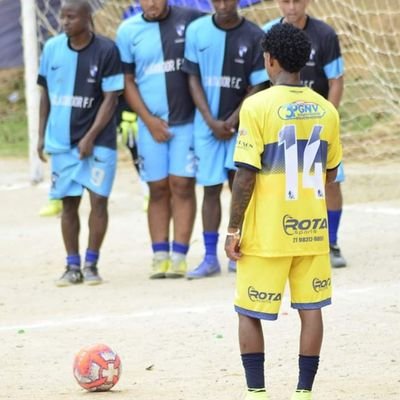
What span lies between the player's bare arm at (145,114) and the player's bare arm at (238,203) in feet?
11.8

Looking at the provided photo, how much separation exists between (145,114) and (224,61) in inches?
26.1

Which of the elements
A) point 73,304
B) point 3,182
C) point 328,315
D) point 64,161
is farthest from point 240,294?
point 3,182

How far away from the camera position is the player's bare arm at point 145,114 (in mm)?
9039

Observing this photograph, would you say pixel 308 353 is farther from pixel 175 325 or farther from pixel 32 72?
pixel 32 72

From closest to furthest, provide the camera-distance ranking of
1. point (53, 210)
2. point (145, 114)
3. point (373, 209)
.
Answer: point (145, 114) < point (373, 209) < point (53, 210)

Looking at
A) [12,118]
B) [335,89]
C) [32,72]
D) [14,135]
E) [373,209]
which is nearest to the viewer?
[335,89]

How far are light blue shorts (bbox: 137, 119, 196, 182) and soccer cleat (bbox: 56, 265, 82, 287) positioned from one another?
0.80m

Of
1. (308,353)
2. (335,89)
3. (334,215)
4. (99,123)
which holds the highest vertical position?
(335,89)

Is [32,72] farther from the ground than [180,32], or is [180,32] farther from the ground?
[180,32]

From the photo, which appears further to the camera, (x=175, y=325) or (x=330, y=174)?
(x=175, y=325)

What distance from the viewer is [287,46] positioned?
18.0 ft

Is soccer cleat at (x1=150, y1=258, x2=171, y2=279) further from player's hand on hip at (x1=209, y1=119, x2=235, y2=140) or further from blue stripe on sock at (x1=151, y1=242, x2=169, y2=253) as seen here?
player's hand on hip at (x1=209, y1=119, x2=235, y2=140)

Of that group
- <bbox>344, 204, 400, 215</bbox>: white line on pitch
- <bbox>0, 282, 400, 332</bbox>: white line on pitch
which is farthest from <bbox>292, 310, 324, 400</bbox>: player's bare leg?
→ <bbox>344, 204, 400, 215</bbox>: white line on pitch

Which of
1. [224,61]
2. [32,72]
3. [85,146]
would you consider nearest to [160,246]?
[85,146]
